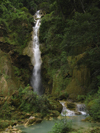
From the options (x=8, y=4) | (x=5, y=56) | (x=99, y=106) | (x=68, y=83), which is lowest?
(x=99, y=106)

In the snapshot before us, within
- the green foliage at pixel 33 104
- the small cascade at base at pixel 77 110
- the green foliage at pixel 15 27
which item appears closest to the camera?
the green foliage at pixel 33 104

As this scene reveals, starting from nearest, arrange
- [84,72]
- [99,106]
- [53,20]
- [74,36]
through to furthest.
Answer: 1. [99,106]
2. [74,36]
3. [84,72]
4. [53,20]

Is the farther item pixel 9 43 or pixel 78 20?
pixel 9 43

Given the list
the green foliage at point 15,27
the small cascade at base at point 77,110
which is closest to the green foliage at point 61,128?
the small cascade at base at point 77,110

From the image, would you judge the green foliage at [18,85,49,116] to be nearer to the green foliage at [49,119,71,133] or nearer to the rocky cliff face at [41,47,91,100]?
the green foliage at [49,119,71,133]

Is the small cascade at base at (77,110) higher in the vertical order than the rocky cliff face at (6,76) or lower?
lower

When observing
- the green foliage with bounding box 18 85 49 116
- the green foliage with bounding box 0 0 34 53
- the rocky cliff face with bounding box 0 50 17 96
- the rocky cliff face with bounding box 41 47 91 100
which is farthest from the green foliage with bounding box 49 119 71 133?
the green foliage with bounding box 0 0 34 53

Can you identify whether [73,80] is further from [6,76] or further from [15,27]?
[15,27]

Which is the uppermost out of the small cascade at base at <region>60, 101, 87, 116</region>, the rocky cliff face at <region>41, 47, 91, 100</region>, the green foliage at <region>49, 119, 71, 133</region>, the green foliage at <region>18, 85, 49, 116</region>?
the rocky cliff face at <region>41, 47, 91, 100</region>

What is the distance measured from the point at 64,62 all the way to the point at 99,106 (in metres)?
8.41

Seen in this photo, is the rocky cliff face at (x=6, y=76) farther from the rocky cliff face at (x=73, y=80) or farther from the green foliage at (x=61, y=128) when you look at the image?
the green foliage at (x=61, y=128)

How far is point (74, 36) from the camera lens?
9641 mm

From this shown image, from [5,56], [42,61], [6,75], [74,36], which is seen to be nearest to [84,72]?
[74,36]

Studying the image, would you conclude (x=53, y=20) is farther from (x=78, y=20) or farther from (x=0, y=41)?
(x=78, y=20)
